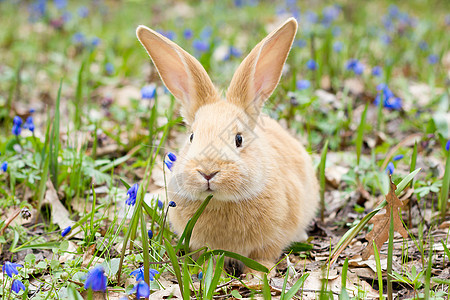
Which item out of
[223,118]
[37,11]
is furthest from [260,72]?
[37,11]

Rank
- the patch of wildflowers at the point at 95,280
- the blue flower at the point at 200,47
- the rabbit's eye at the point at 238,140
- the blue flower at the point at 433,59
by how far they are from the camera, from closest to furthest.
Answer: the patch of wildflowers at the point at 95,280 → the rabbit's eye at the point at 238,140 → the blue flower at the point at 200,47 → the blue flower at the point at 433,59

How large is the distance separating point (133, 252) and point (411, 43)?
6010 millimetres

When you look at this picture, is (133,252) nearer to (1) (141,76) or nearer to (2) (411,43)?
(1) (141,76)

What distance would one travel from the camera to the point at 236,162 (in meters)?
2.98

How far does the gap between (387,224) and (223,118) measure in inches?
46.9

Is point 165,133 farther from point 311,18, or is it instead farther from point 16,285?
point 311,18

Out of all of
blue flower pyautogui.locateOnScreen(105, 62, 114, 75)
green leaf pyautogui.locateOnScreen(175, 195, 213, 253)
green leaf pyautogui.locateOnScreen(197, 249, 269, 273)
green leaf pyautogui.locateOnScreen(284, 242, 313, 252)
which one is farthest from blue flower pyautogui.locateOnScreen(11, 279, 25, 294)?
blue flower pyautogui.locateOnScreen(105, 62, 114, 75)

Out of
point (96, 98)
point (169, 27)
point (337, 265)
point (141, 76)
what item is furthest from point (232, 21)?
point (337, 265)

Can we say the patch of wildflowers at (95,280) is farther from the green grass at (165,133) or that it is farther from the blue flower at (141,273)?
the blue flower at (141,273)

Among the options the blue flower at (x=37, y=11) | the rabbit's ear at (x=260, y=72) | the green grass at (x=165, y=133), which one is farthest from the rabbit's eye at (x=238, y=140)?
the blue flower at (x=37, y=11)

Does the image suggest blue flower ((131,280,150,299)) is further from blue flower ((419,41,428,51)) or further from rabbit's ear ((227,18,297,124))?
blue flower ((419,41,428,51))

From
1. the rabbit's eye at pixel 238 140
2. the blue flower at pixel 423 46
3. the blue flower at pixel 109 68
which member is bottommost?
the rabbit's eye at pixel 238 140

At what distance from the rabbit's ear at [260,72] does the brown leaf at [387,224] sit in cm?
109

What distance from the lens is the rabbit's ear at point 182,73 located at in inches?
133
